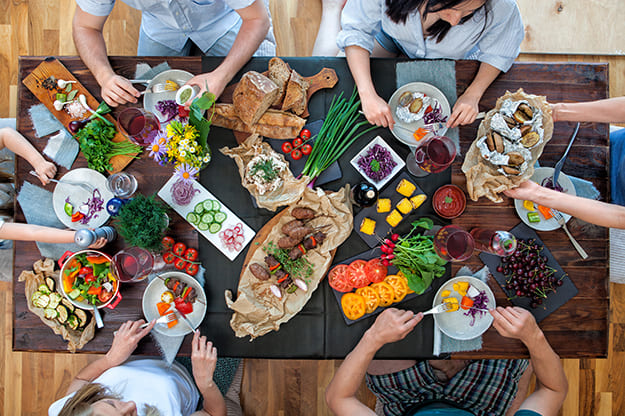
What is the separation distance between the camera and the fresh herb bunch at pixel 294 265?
1547 mm

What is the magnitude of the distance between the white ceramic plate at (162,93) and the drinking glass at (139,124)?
0.12 m

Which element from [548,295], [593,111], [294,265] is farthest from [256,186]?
[593,111]

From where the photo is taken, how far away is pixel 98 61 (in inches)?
63.4

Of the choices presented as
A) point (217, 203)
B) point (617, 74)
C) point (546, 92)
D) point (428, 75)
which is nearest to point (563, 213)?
point (546, 92)

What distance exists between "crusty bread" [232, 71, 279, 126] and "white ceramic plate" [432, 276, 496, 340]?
1104 millimetres

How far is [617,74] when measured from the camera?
101 inches

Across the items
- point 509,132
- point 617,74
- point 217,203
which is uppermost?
point 617,74

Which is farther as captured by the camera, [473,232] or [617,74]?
[617,74]

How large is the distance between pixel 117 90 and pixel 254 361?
1898 mm

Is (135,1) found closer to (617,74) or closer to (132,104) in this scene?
(132,104)

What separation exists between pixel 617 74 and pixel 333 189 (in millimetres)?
2450

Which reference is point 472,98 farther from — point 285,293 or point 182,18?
point 182,18

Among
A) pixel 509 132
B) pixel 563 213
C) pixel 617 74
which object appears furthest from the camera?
pixel 617 74

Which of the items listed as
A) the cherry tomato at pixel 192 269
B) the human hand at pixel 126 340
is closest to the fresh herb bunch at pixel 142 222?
the cherry tomato at pixel 192 269
